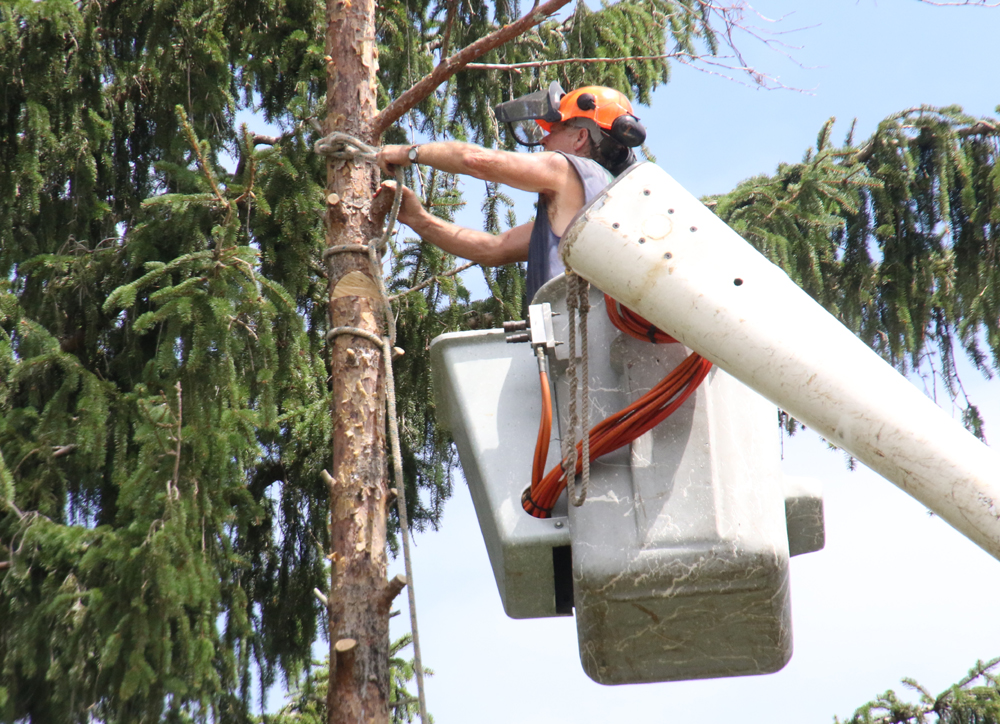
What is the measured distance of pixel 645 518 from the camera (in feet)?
9.30

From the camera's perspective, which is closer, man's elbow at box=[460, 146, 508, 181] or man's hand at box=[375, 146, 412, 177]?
man's elbow at box=[460, 146, 508, 181]

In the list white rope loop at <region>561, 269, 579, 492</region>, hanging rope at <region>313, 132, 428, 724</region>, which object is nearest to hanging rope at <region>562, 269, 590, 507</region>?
white rope loop at <region>561, 269, 579, 492</region>

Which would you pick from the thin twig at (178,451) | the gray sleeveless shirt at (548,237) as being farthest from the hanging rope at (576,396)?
the thin twig at (178,451)

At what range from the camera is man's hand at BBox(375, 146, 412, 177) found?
3633mm

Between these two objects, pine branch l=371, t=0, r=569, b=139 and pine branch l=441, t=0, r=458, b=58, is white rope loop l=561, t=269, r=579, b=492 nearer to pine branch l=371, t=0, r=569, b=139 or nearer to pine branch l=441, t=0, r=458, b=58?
pine branch l=371, t=0, r=569, b=139

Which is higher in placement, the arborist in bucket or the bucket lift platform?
the arborist in bucket

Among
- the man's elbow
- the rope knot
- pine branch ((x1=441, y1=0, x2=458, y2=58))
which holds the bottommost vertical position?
the man's elbow

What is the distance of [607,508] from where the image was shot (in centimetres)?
288

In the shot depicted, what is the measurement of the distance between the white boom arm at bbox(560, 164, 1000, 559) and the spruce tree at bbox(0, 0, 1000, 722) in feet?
3.53

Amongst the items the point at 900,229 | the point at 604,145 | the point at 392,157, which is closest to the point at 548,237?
the point at 604,145

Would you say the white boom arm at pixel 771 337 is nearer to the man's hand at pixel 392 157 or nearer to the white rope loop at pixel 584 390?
the white rope loop at pixel 584 390

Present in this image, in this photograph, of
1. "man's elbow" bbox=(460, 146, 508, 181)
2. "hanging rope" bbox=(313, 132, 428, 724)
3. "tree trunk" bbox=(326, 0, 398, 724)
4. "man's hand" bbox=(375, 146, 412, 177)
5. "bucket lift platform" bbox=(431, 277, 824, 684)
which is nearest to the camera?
"bucket lift platform" bbox=(431, 277, 824, 684)

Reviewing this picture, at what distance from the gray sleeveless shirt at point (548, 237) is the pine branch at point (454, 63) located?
52 centimetres

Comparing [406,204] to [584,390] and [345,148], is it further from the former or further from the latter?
[584,390]
